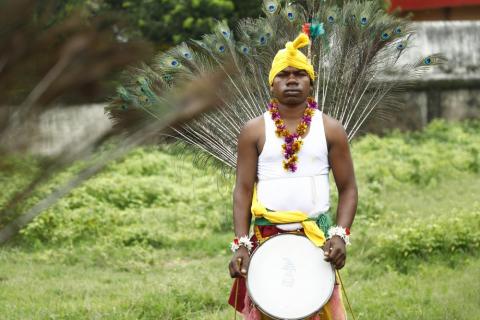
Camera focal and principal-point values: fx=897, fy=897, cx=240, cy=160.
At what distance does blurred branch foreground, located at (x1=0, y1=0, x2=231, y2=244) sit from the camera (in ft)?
5.16

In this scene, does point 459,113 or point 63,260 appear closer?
point 63,260

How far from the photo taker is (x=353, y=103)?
5.16 metres

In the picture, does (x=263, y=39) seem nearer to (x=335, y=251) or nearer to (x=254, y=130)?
(x=254, y=130)

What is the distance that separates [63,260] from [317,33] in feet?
11.8

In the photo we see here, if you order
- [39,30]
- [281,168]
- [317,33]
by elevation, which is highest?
[317,33]

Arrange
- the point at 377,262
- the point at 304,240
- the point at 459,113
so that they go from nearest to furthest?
1. the point at 304,240
2. the point at 377,262
3. the point at 459,113

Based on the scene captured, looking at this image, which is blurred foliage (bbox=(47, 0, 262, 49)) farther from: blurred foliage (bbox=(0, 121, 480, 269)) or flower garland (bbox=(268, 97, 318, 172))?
flower garland (bbox=(268, 97, 318, 172))

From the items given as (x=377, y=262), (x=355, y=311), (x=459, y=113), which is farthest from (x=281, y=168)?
(x=459, y=113)

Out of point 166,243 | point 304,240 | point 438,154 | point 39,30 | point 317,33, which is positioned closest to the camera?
point 39,30

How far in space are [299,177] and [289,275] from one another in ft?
1.36

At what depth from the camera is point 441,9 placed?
16547 millimetres

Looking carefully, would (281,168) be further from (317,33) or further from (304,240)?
(317,33)

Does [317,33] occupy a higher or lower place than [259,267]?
higher

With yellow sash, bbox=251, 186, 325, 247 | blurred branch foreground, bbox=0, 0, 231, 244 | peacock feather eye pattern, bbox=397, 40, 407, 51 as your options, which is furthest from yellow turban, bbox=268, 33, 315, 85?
blurred branch foreground, bbox=0, 0, 231, 244
